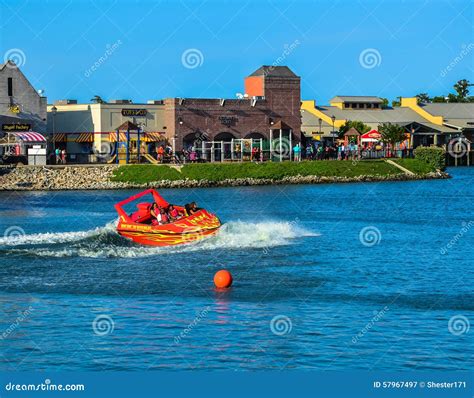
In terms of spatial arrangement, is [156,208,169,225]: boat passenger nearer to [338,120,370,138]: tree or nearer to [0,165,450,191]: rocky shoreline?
[0,165,450,191]: rocky shoreline

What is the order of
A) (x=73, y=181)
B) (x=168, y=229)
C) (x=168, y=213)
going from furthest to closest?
(x=73, y=181), (x=168, y=213), (x=168, y=229)

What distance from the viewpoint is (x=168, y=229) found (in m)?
44.0

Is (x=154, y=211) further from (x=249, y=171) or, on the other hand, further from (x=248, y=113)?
(x=248, y=113)

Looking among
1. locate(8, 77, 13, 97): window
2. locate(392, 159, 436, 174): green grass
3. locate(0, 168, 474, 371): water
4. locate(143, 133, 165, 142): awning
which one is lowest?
locate(0, 168, 474, 371): water

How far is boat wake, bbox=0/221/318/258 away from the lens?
140 feet

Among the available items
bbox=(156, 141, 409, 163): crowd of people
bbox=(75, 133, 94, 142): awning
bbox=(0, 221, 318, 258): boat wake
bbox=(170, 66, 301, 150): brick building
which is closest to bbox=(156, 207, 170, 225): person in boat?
bbox=(0, 221, 318, 258): boat wake

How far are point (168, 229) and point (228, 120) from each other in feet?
225

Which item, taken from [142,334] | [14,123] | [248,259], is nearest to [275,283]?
[248,259]

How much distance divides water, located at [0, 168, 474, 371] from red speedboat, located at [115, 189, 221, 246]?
1.92 feet

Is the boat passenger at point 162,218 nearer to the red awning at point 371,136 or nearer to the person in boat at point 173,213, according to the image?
the person in boat at point 173,213

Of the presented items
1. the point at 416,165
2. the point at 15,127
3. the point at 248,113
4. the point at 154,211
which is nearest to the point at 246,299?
the point at 154,211

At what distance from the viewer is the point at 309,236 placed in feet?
167

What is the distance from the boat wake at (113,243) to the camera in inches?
1678

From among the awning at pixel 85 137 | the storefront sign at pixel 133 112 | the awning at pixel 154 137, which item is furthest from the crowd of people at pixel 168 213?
the storefront sign at pixel 133 112
